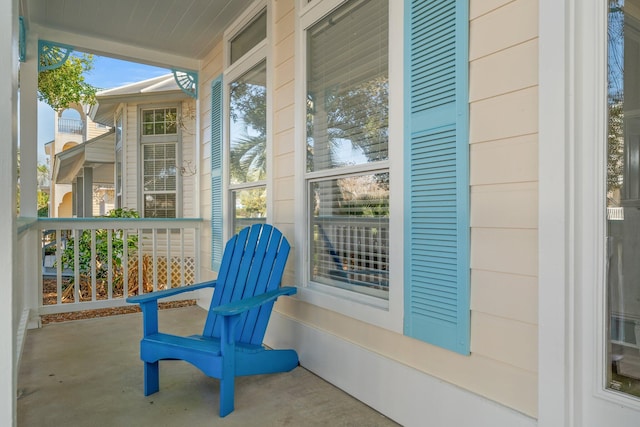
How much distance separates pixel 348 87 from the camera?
2.47 m

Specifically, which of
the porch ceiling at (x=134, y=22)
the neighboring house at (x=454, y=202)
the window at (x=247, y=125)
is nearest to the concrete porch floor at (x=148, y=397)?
the neighboring house at (x=454, y=202)

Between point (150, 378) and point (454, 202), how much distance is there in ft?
6.40

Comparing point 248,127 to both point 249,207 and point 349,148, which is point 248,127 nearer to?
point 249,207

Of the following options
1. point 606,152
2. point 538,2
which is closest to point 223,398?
point 606,152

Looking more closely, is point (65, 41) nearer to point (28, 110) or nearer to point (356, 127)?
point (28, 110)

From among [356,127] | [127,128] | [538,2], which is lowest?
[356,127]

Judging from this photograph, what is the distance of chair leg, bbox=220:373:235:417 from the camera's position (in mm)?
2133

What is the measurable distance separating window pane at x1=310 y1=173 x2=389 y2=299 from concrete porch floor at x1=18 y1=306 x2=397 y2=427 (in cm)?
64

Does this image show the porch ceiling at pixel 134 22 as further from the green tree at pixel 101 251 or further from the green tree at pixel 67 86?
the green tree at pixel 67 86

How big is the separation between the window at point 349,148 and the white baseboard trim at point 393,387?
0.36 meters

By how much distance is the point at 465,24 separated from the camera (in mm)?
1718

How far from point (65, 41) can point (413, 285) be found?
13.7ft

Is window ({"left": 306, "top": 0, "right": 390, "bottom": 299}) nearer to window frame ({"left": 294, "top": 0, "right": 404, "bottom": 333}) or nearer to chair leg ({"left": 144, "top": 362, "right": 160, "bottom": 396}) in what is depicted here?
window frame ({"left": 294, "top": 0, "right": 404, "bottom": 333})

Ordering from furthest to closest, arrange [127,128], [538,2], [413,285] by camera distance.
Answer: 1. [127,128]
2. [413,285]
3. [538,2]
